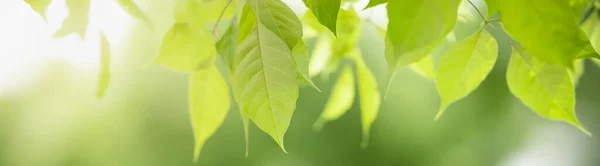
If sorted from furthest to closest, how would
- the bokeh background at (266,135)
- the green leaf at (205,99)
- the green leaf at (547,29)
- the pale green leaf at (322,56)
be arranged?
the bokeh background at (266,135) → the pale green leaf at (322,56) → the green leaf at (205,99) → the green leaf at (547,29)

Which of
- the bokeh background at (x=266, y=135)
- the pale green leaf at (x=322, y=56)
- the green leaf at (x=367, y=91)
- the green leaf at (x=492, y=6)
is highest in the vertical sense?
the green leaf at (x=492, y=6)

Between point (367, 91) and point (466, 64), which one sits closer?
point (466, 64)

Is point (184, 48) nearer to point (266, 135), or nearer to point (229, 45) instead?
point (229, 45)

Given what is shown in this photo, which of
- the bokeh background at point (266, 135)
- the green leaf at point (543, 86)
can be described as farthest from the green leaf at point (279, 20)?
the bokeh background at point (266, 135)

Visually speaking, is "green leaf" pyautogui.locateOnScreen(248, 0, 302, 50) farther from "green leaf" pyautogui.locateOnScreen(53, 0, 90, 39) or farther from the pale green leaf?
the pale green leaf

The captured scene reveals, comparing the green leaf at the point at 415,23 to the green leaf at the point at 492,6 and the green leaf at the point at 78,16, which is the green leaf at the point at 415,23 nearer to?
the green leaf at the point at 492,6

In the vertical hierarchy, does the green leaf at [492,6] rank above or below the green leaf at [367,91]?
above

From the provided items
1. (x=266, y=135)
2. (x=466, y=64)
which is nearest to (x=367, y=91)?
(x=466, y=64)
